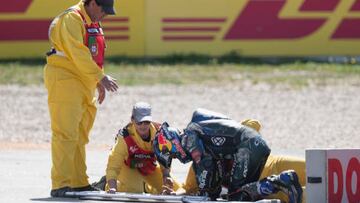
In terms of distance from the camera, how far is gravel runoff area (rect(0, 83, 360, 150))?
51.5ft

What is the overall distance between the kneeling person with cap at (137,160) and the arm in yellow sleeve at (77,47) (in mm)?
542

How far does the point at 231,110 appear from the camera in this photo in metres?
18.0

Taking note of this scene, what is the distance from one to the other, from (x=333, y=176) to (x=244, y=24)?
560 inches

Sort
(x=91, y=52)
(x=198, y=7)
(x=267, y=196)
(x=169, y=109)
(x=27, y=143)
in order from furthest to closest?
(x=198, y=7)
(x=169, y=109)
(x=27, y=143)
(x=91, y=52)
(x=267, y=196)

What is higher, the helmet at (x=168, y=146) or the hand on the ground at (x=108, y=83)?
the hand on the ground at (x=108, y=83)

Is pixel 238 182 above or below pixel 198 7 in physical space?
below

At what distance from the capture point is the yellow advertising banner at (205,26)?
23453 mm

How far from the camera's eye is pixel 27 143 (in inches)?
605

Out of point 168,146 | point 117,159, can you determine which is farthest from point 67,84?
point 168,146

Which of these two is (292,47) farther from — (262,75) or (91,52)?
(91,52)

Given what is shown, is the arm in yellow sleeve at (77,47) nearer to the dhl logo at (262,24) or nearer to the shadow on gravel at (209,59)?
the shadow on gravel at (209,59)

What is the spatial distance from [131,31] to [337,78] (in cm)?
470

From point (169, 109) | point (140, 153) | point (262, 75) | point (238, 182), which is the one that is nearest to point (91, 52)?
point (140, 153)

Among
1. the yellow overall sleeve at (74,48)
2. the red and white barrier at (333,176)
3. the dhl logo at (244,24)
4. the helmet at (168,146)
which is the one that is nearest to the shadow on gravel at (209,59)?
the dhl logo at (244,24)
